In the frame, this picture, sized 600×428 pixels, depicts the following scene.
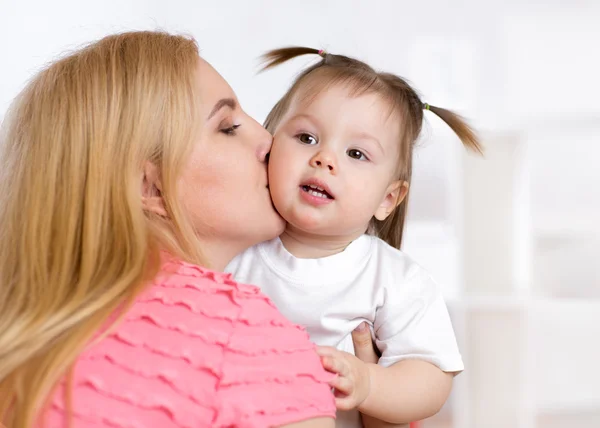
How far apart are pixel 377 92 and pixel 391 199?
0.24m

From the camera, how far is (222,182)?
150cm

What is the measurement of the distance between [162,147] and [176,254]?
184 millimetres

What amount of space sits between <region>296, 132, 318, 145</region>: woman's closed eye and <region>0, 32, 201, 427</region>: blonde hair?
0.90 feet

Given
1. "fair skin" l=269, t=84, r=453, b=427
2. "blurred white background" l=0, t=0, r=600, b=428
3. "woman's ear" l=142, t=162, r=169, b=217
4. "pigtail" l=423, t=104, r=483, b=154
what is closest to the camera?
"woman's ear" l=142, t=162, r=169, b=217

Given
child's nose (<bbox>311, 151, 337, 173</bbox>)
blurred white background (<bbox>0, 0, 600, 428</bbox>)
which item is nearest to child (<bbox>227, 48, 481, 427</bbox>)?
child's nose (<bbox>311, 151, 337, 173</bbox>)

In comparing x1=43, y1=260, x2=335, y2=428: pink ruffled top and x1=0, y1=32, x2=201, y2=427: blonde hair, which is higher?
x1=0, y1=32, x2=201, y2=427: blonde hair

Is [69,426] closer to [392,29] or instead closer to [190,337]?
[190,337]

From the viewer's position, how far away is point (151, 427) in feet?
3.64

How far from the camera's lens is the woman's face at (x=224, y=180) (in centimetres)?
148

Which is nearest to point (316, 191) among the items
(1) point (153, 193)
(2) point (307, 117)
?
(2) point (307, 117)

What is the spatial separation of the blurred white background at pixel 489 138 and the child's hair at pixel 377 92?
1546mm

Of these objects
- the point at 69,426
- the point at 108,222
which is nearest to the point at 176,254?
the point at 108,222

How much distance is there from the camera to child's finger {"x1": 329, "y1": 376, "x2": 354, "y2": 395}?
52.5 inches

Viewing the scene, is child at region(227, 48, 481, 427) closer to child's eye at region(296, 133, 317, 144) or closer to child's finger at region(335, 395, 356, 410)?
child's eye at region(296, 133, 317, 144)
